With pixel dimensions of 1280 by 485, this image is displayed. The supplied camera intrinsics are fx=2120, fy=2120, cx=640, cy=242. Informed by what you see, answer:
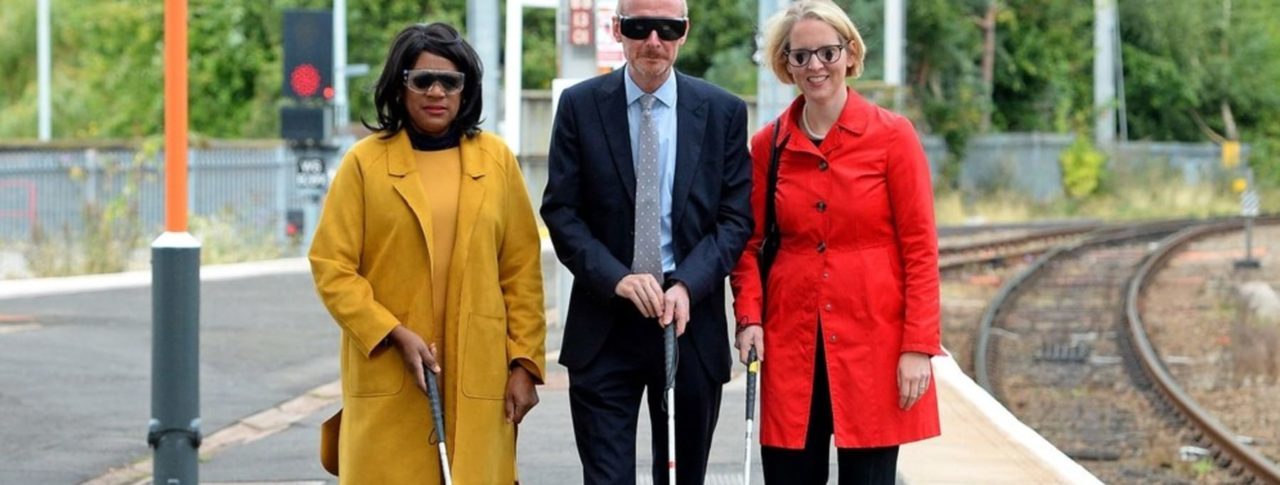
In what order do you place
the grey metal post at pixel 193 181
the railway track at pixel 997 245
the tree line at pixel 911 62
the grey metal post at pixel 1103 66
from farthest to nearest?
the grey metal post at pixel 1103 66
the tree line at pixel 911 62
the grey metal post at pixel 193 181
the railway track at pixel 997 245

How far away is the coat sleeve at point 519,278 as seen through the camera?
5406 millimetres

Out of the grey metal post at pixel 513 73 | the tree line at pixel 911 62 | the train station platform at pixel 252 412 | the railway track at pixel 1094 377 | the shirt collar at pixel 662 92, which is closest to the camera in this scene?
the shirt collar at pixel 662 92

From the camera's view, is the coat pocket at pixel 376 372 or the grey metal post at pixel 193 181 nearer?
the coat pocket at pixel 376 372

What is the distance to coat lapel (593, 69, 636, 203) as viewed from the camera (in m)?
5.34

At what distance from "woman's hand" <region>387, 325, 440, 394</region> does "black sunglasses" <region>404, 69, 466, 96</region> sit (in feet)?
1.96

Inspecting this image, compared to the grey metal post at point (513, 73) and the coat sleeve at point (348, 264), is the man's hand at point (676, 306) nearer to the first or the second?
the coat sleeve at point (348, 264)

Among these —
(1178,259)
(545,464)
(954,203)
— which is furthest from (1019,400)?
(954,203)

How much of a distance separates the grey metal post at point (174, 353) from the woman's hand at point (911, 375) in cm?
240

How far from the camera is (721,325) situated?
17.9 feet

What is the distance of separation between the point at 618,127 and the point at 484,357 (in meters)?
0.67

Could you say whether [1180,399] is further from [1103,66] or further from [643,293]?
[1103,66]

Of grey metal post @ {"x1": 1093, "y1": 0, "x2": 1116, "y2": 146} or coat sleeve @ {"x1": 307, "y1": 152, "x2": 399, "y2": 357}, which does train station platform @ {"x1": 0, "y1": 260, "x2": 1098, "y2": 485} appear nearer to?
coat sleeve @ {"x1": 307, "y1": 152, "x2": 399, "y2": 357}

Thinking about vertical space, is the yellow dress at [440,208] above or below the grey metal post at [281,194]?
above

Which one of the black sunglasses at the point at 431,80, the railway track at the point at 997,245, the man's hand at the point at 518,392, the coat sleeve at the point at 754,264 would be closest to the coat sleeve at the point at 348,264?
the black sunglasses at the point at 431,80
